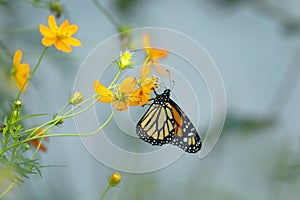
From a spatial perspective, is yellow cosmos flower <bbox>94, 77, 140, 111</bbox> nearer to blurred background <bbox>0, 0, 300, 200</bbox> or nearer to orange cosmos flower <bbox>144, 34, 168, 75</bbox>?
orange cosmos flower <bbox>144, 34, 168, 75</bbox>

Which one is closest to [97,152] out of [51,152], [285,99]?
[51,152]

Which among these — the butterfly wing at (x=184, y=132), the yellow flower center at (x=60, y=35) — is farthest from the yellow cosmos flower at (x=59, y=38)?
the butterfly wing at (x=184, y=132)

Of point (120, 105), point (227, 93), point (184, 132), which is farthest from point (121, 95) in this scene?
point (227, 93)

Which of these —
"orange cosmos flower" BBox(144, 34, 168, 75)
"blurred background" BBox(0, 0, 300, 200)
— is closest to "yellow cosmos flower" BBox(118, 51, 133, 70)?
"orange cosmos flower" BBox(144, 34, 168, 75)

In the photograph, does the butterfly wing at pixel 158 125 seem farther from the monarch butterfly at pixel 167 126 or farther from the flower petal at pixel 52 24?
the flower petal at pixel 52 24

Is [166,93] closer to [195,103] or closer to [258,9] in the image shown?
[195,103]

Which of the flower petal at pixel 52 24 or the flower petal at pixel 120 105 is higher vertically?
the flower petal at pixel 52 24
